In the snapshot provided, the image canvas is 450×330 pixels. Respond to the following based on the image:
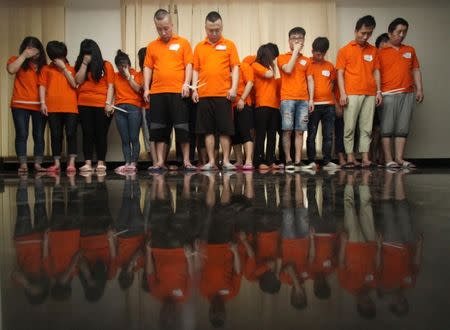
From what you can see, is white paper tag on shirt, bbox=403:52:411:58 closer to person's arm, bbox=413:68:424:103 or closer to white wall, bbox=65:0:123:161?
person's arm, bbox=413:68:424:103

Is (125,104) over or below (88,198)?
over

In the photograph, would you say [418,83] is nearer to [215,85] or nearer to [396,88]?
[396,88]

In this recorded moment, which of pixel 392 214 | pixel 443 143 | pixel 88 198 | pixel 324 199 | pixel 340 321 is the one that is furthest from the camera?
pixel 443 143

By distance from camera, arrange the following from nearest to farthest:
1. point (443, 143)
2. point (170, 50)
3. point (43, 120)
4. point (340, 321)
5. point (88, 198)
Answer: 1. point (340, 321)
2. point (88, 198)
3. point (170, 50)
4. point (43, 120)
5. point (443, 143)

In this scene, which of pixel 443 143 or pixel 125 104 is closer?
pixel 125 104

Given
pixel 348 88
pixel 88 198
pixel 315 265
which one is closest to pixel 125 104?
pixel 348 88

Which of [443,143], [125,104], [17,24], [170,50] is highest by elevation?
[17,24]

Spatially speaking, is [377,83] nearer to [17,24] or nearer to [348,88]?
[348,88]

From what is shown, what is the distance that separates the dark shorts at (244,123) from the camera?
144 inches

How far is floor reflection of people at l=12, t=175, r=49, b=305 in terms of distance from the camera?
39 centimetres

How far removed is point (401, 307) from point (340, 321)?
58 mm

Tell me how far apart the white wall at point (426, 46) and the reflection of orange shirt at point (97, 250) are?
15.4 ft

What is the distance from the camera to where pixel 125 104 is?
3.91m

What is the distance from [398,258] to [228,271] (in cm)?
20
